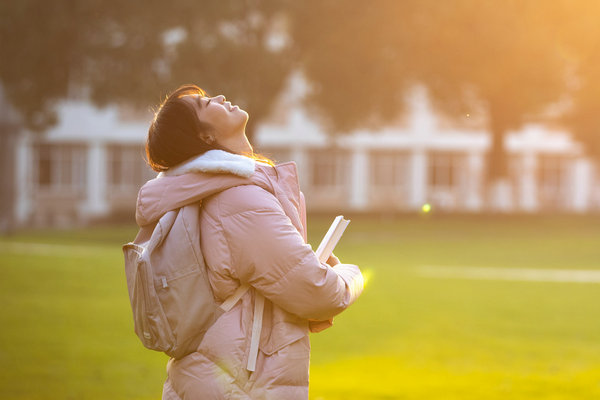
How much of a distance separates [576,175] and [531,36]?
39996mm

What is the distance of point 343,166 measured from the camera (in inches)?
2184

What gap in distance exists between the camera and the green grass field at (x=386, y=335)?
731 centimetres

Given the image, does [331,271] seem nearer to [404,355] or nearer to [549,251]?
[404,355]

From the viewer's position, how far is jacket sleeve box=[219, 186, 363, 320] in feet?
8.67

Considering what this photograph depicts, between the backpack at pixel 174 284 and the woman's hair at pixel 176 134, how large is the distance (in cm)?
18

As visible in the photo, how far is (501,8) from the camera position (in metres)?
22.1

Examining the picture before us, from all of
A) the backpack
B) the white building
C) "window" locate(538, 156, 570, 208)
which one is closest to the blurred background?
the white building

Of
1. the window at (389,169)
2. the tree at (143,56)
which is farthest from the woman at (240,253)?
the window at (389,169)

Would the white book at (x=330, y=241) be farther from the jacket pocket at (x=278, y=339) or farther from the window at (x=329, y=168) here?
the window at (x=329, y=168)

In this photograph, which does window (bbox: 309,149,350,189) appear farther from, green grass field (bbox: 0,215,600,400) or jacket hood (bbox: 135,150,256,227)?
jacket hood (bbox: 135,150,256,227)

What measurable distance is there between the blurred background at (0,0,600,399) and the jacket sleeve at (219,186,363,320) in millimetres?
487

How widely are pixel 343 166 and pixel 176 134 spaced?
52841 millimetres

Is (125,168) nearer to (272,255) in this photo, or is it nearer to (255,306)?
(255,306)

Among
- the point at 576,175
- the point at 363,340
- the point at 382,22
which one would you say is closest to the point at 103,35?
the point at 382,22
